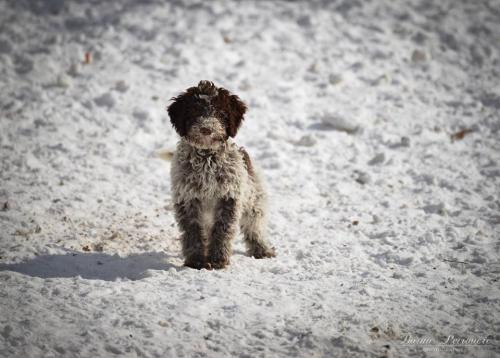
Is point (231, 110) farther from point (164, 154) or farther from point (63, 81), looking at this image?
point (63, 81)

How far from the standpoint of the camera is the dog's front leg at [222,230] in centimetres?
551

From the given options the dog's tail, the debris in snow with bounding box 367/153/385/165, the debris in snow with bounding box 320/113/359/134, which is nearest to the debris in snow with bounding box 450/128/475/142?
the debris in snow with bounding box 367/153/385/165

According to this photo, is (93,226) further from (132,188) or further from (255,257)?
(255,257)

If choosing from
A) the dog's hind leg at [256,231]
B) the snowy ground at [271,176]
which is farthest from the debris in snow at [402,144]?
the dog's hind leg at [256,231]

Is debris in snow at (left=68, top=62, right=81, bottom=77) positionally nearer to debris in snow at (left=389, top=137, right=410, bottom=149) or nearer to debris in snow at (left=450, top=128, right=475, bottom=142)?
debris in snow at (left=389, top=137, right=410, bottom=149)

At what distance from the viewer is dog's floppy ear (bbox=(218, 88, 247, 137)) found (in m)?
5.29

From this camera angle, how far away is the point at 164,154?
7895 mm

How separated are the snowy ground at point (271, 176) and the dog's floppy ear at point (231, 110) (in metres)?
1.44

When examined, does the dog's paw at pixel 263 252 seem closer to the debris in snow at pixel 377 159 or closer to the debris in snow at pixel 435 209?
the debris in snow at pixel 435 209

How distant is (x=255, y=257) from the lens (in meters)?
6.12

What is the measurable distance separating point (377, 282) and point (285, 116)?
4.77 m

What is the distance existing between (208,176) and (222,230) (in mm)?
581

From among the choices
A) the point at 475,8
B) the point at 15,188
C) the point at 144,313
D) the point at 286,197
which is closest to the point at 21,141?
the point at 15,188

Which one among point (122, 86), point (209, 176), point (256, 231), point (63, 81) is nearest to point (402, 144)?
point (256, 231)
